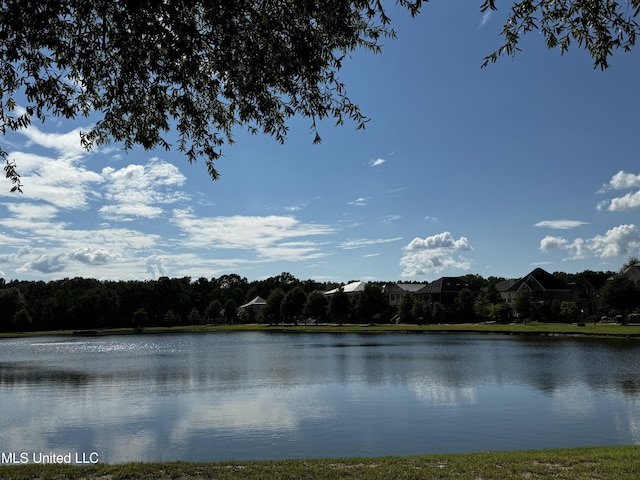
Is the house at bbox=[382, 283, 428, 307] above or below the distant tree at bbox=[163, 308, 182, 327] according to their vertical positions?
above

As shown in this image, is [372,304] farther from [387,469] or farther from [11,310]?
[387,469]

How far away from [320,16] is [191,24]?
2.13 meters

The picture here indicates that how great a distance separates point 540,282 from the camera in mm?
111375

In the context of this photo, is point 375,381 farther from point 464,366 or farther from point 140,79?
point 140,79

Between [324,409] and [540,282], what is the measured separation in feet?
338

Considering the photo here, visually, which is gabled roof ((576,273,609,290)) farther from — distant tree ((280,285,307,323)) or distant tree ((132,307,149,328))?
distant tree ((132,307,149,328))

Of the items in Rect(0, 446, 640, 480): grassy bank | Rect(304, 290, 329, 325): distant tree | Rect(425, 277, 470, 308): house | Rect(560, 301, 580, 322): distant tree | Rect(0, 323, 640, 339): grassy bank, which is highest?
Rect(425, 277, 470, 308): house

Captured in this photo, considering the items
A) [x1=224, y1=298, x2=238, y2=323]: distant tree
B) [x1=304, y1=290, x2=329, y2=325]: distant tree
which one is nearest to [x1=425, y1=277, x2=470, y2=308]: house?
[x1=304, y1=290, x2=329, y2=325]: distant tree

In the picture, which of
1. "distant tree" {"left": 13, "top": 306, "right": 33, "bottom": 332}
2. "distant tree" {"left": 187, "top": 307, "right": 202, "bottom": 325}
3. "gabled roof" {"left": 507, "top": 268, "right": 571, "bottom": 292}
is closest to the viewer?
"gabled roof" {"left": 507, "top": 268, "right": 571, "bottom": 292}

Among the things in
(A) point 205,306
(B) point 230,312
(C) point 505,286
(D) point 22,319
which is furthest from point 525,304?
(D) point 22,319

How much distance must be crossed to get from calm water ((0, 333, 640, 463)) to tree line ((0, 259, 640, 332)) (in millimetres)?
64604

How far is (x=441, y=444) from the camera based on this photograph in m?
14.4

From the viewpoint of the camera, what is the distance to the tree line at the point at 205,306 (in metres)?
102

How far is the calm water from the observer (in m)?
14.6
